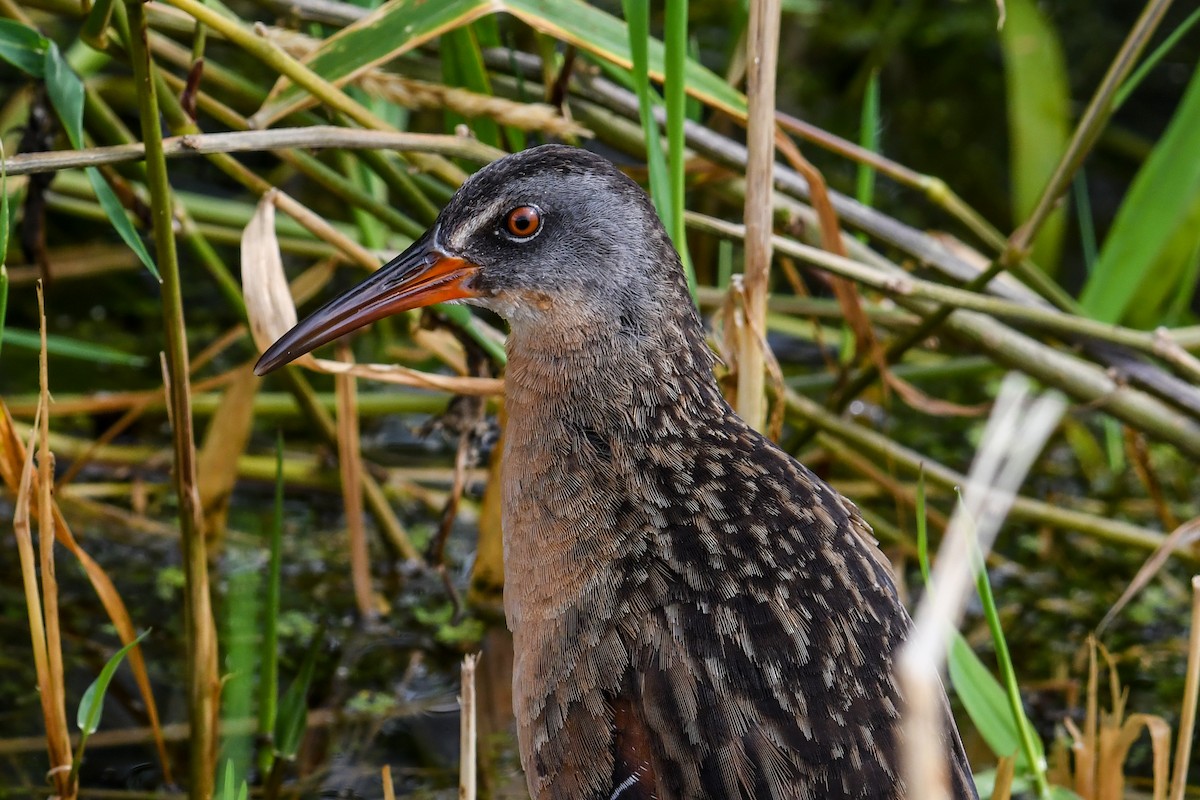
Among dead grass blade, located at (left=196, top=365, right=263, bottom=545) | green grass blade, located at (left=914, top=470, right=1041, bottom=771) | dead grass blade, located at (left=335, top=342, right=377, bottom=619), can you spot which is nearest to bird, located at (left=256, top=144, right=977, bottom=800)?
green grass blade, located at (left=914, top=470, right=1041, bottom=771)

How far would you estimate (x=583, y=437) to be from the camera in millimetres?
1869

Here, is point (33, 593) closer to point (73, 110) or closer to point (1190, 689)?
point (73, 110)

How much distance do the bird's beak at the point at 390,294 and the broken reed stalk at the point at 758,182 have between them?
35cm

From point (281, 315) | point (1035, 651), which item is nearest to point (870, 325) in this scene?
point (1035, 651)

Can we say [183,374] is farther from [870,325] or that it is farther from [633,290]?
[870,325]

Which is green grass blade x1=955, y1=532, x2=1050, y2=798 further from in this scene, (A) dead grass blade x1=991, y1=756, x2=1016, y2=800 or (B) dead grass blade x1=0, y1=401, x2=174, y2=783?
(B) dead grass blade x1=0, y1=401, x2=174, y2=783

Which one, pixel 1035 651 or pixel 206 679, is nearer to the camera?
pixel 206 679

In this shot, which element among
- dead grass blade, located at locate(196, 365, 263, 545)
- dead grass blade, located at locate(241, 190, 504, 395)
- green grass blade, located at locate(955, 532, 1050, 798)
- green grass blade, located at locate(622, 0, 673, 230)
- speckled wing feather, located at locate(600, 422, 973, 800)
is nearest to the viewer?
speckled wing feather, located at locate(600, 422, 973, 800)

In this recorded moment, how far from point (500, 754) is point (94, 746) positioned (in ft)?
2.24

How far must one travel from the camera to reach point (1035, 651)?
118 inches

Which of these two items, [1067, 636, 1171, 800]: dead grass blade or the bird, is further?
[1067, 636, 1171, 800]: dead grass blade

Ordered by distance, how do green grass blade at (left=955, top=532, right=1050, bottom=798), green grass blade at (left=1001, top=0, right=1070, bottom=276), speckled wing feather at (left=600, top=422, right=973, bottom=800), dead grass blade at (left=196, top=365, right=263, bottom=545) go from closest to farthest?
speckled wing feather at (left=600, top=422, right=973, bottom=800), green grass blade at (left=955, top=532, right=1050, bottom=798), dead grass blade at (left=196, top=365, right=263, bottom=545), green grass blade at (left=1001, top=0, right=1070, bottom=276)

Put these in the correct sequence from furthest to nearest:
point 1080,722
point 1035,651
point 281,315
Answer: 1. point 1035,651
2. point 1080,722
3. point 281,315

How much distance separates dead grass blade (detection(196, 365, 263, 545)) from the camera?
2875 mm
